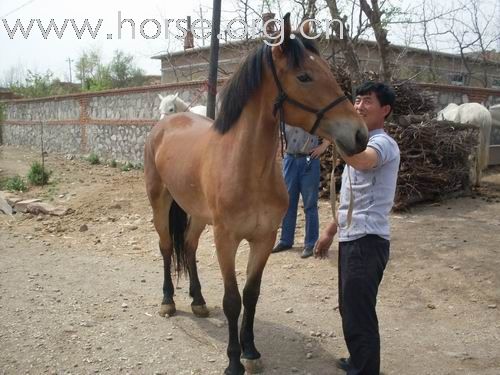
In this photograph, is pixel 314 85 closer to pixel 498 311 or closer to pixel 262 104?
pixel 262 104

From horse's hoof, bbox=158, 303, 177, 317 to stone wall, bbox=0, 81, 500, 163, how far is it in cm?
671

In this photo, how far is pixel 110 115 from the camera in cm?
1427

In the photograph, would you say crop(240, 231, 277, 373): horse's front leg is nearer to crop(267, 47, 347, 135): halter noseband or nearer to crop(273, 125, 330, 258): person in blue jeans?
crop(267, 47, 347, 135): halter noseband

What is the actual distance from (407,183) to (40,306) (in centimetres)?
515

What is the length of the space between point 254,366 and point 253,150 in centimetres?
136

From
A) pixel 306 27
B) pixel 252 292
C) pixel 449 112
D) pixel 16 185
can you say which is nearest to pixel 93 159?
pixel 16 185

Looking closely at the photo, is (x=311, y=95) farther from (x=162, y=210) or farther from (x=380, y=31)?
(x=380, y=31)

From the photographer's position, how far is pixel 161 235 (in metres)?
4.31

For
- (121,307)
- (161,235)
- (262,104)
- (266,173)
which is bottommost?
(121,307)

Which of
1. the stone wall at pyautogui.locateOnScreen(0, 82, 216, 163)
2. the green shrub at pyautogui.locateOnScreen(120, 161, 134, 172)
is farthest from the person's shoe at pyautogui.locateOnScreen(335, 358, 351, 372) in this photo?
the green shrub at pyautogui.locateOnScreen(120, 161, 134, 172)

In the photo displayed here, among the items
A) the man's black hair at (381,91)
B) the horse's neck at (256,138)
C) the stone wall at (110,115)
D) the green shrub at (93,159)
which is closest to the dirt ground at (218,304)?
the horse's neck at (256,138)

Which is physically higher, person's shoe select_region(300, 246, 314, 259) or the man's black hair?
the man's black hair

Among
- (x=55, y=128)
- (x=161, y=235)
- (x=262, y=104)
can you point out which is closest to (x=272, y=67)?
(x=262, y=104)

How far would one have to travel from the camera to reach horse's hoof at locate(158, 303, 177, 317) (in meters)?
3.92
